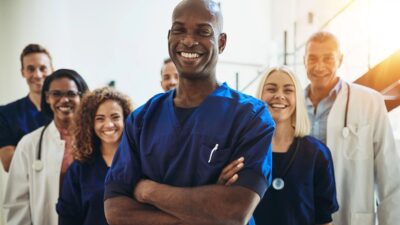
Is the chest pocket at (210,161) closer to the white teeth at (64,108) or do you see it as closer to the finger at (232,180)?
the finger at (232,180)

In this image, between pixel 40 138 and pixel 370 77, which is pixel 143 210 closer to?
pixel 40 138

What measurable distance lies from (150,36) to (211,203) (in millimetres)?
1650

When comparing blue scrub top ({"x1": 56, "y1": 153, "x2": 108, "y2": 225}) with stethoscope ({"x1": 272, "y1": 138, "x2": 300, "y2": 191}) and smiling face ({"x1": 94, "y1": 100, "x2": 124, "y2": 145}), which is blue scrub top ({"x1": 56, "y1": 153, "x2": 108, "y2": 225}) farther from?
stethoscope ({"x1": 272, "y1": 138, "x2": 300, "y2": 191})

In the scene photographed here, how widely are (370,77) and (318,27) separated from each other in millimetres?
467

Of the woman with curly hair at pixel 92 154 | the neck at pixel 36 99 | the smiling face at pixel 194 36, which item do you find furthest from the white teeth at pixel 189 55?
the neck at pixel 36 99

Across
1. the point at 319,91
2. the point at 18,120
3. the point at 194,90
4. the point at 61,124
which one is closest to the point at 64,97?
the point at 61,124

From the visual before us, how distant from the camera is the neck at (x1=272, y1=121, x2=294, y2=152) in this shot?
1367 millimetres

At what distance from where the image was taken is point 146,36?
2373 millimetres

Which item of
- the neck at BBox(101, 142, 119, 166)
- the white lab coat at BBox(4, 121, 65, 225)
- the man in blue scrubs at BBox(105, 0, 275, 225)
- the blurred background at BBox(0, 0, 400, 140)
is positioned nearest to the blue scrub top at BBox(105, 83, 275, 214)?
the man in blue scrubs at BBox(105, 0, 275, 225)

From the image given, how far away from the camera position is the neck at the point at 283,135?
4.49ft

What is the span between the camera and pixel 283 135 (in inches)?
54.8

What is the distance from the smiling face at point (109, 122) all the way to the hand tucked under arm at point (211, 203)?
66 cm

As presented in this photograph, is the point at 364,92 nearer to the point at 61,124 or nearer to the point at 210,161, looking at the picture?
the point at 210,161

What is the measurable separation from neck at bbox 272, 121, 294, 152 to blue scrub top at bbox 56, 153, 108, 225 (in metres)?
0.68
